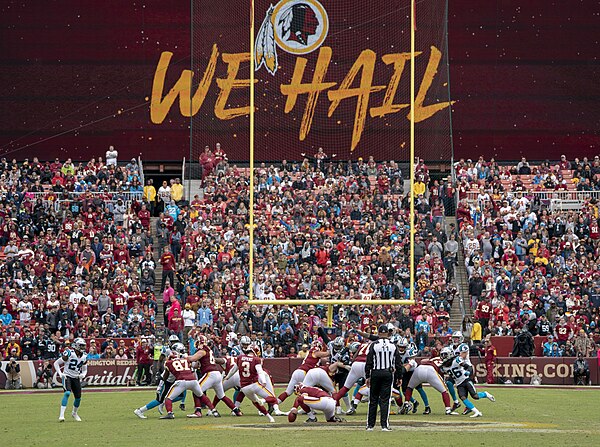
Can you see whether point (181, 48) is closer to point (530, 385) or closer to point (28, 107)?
point (28, 107)

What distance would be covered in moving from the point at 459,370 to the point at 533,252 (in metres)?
13.1

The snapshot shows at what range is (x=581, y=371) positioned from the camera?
2875 cm

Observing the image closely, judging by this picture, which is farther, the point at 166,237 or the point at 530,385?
the point at 166,237

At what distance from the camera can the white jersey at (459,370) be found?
20.4 metres

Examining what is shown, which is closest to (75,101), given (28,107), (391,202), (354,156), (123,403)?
(28,107)

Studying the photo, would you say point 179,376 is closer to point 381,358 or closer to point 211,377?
point 211,377

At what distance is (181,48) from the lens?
40500 mm

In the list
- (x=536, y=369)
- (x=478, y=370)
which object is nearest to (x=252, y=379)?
(x=478, y=370)

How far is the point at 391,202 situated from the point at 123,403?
37.3 ft

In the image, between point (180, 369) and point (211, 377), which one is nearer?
point (180, 369)

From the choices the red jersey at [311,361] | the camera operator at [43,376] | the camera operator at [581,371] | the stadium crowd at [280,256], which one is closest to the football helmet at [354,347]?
the red jersey at [311,361]

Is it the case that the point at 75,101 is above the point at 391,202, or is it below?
above

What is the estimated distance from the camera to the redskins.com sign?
37156 millimetres

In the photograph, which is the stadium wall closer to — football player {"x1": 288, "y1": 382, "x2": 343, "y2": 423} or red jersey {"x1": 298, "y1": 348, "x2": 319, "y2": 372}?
red jersey {"x1": 298, "y1": 348, "x2": 319, "y2": 372}
